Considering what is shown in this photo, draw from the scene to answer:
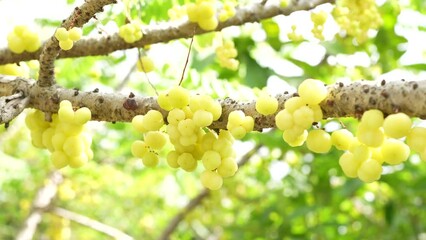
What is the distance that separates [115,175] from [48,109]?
2.97 m

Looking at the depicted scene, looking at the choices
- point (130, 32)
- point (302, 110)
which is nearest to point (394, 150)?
point (302, 110)

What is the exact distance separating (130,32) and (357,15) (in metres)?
0.92

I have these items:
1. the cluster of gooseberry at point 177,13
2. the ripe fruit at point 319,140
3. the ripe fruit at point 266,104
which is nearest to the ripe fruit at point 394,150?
the ripe fruit at point 319,140

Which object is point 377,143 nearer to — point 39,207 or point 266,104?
point 266,104

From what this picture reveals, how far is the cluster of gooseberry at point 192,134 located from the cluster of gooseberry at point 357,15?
112 centimetres

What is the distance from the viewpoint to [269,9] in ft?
6.40

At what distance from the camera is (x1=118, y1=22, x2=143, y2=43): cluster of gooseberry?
5.24 feet

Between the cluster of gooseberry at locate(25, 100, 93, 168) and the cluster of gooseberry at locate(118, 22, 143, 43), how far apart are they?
375 mm

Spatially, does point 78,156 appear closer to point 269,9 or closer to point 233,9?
point 233,9

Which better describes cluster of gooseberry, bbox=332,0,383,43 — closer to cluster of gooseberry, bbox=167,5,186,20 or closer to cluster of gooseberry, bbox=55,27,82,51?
cluster of gooseberry, bbox=167,5,186,20

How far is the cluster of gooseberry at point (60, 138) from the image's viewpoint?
1.32 m

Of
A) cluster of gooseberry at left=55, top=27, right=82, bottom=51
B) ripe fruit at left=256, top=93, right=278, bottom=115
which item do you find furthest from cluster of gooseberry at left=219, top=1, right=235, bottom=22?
ripe fruit at left=256, top=93, right=278, bottom=115

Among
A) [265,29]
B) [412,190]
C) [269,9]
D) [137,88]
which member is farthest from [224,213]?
[269,9]

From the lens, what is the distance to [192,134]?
42.6 inches
